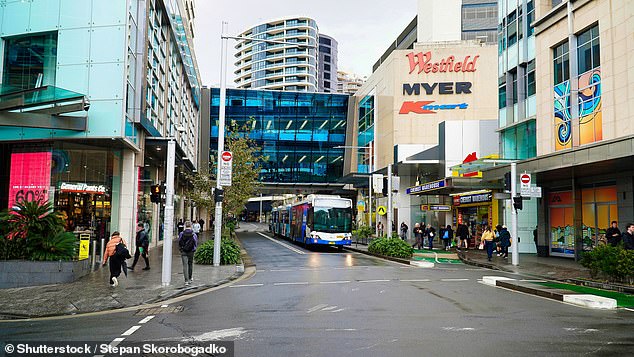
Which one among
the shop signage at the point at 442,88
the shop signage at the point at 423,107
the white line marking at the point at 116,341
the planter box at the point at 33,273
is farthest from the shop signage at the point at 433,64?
the white line marking at the point at 116,341

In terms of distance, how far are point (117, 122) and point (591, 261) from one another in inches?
658

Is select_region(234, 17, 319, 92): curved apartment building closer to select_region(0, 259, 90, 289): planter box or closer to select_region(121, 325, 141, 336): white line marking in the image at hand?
select_region(0, 259, 90, 289): planter box

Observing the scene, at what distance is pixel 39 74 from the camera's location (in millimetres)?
20672

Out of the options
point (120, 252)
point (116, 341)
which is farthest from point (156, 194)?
point (116, 341)

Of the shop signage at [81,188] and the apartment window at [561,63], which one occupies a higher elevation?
the apartment window at [561,63]

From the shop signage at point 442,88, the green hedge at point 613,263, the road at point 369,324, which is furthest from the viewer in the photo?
the shop signage at point 442,88

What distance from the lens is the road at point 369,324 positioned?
24.7ft

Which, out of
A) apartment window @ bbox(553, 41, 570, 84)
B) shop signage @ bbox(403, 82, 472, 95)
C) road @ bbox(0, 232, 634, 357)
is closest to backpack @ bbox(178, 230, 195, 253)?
road @ bbox(0, 232, 634, 357)

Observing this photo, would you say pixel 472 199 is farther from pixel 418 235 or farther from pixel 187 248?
pixel 187 248

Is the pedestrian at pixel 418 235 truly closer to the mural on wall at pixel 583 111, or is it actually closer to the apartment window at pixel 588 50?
the mural on wall at pixel 583 111

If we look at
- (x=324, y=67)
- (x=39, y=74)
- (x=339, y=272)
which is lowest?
(x=339, y=272)

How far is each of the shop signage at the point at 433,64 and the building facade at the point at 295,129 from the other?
20080 mm

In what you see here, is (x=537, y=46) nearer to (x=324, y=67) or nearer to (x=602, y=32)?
(x=602, y=32)

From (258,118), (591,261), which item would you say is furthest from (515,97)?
(258,118)
